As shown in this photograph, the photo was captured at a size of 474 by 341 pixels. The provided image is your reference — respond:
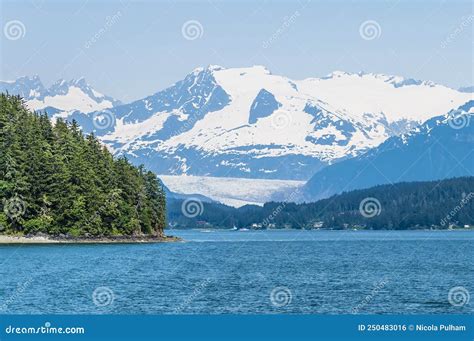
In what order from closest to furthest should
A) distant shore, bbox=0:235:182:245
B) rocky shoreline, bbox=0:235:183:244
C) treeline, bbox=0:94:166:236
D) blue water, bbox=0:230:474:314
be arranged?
blue water, bbox=0:230:474:314, distant shore, bbox=0:235:182:245, rocky shoreline, bbox=0:235:183:244, treeline, bbox=0:94:166:236

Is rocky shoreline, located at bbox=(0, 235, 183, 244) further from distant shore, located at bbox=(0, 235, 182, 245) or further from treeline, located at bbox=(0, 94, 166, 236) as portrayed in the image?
treeline, located at bbox=(0, 94, 166, 236)

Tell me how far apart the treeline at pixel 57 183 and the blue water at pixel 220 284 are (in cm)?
1960

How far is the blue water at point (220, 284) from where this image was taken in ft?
250

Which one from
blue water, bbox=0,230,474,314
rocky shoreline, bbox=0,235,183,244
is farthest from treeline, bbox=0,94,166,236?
blue water, bbox=0,230,474,314

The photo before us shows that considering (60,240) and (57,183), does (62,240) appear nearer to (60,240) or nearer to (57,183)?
(60,240)

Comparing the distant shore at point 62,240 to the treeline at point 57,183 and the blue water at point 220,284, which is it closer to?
the treeline at point 57,183

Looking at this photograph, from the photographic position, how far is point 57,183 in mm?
165750

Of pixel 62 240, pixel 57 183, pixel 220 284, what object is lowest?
pixel 220 284

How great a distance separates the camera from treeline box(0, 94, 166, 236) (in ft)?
528

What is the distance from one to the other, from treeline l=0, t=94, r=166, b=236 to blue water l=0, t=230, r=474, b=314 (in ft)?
64.3

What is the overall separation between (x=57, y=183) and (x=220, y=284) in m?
76.5

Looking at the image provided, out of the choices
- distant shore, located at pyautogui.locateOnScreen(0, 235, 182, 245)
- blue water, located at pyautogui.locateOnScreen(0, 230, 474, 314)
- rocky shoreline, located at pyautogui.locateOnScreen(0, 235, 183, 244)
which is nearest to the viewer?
blue water, located at pyautogui.locateOnScreen(0, 230, 474, 314)

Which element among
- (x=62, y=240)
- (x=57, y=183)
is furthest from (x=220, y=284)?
(x=57, y=183)

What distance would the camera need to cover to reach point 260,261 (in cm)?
13962
